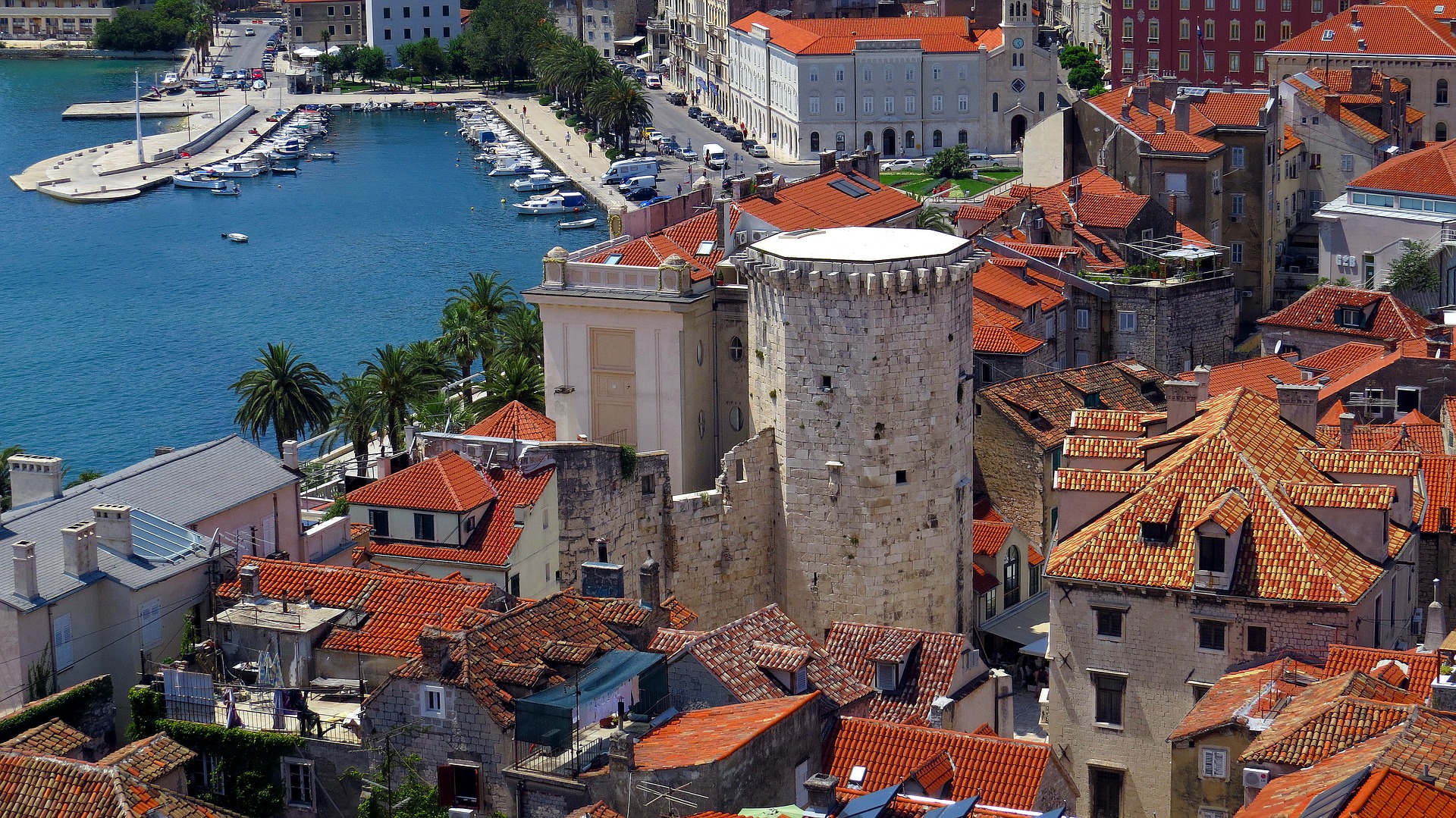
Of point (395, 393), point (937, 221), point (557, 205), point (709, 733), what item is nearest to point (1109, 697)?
point (709, 733)

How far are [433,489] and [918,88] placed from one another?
11721 cm

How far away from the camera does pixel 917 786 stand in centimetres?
3853

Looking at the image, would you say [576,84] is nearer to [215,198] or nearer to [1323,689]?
[215,198]

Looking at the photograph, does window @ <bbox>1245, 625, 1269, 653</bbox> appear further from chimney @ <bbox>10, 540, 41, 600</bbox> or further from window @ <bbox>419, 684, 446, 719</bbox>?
chimney @ <bbox>10, 540, 41, 600</bbox>

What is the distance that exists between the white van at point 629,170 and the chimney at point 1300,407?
120 meters

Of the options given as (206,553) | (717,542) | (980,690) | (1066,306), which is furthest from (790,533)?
(1066,306)

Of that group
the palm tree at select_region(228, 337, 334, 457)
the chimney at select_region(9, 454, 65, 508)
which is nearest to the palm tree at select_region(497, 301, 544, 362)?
the palm tree at select_region(228, 337, 334, 457)

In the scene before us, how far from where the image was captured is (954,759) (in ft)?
129

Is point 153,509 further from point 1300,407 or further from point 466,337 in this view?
point 466,337

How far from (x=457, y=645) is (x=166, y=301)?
11445 centimetres

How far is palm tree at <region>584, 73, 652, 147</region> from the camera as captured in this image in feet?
588

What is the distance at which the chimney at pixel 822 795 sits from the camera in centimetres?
3522

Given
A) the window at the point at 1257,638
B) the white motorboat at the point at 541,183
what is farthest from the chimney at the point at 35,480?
the white motorboat at the point at 541,183

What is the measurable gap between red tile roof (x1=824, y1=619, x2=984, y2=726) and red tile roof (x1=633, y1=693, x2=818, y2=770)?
5.20m
